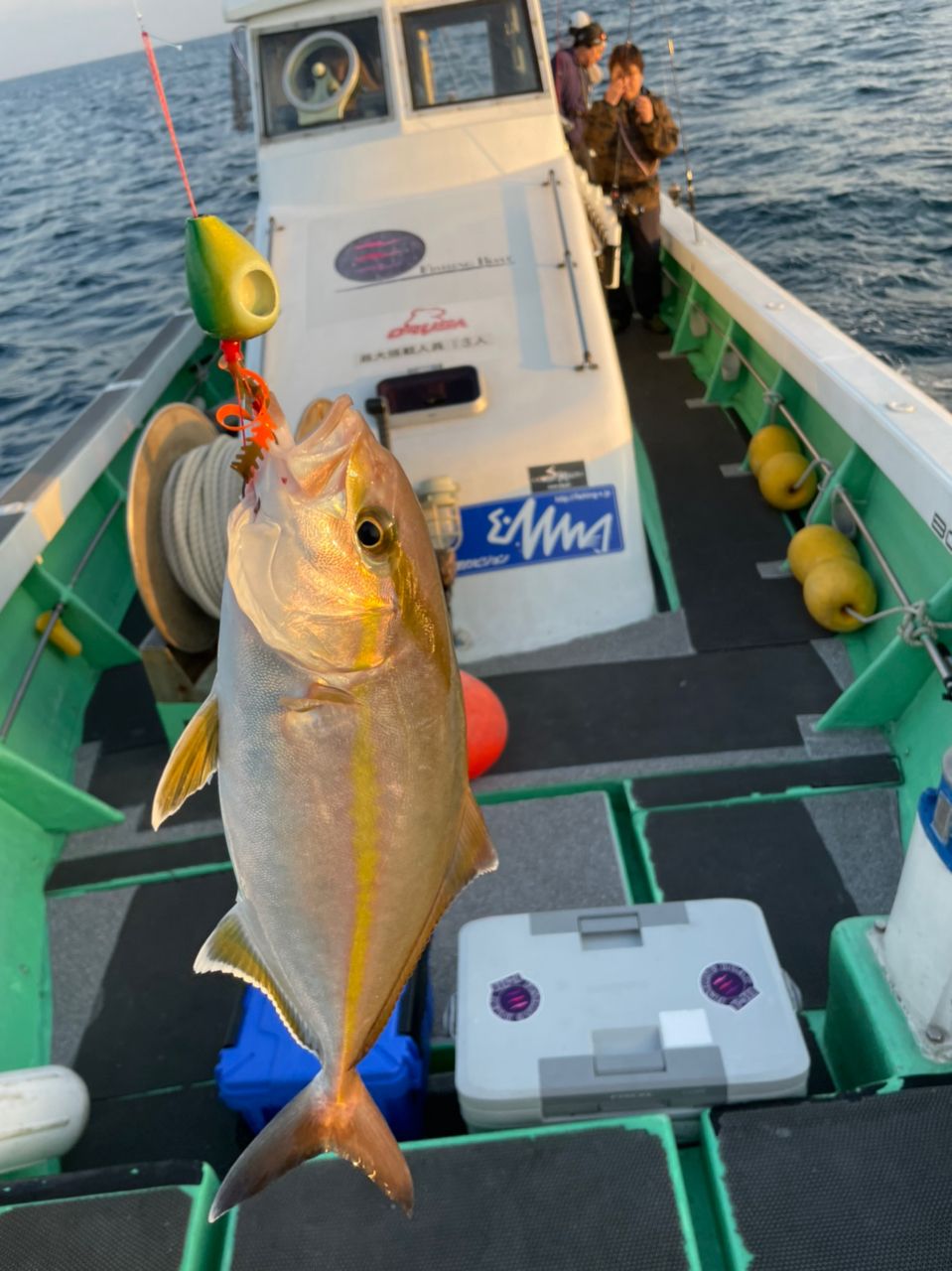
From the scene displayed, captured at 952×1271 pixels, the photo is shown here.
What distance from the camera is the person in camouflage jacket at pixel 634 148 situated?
6633 millimetres

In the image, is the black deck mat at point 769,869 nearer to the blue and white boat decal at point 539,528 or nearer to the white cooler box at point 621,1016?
the white cooler box at point 621,1016

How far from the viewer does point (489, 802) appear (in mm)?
3807

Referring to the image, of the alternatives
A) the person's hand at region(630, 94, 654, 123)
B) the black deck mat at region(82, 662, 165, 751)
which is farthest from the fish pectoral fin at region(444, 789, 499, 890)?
the person's hand at region(630, 94, 654, 123)

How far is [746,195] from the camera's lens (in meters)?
13.2

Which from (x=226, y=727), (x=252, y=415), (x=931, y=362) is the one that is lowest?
(x=931, y=362)

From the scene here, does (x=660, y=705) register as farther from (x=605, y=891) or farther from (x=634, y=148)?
(x=634, y=148)

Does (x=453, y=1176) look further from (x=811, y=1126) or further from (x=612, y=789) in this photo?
(x=612, y=789)

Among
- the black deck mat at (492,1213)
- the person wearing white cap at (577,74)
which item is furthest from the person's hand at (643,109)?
the black deck mat at (492,1213)

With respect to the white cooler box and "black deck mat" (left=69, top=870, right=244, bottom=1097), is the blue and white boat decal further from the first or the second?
the white cooler box

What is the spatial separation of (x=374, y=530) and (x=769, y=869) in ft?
8.00

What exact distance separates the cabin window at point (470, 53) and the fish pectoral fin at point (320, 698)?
5091 millimetres

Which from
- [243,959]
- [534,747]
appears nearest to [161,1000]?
[534,747]

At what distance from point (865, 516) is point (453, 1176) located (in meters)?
3.52

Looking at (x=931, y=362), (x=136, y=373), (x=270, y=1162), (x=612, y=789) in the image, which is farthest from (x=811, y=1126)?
(x=931, y=362)
